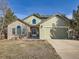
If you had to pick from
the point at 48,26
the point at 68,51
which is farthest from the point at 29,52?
the point at 48,26

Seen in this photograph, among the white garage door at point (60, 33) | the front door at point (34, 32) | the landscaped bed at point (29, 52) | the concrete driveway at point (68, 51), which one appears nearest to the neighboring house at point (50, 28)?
the white garage door at point (60, 33)

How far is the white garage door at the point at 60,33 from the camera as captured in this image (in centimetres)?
3850

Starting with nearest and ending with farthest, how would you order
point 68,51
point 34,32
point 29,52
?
point 29,52 → point 68,51 → point 34,32

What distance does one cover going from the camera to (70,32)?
38250mm

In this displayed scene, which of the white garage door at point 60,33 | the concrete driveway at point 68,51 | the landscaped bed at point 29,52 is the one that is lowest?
the concrete driveway at point 68,51

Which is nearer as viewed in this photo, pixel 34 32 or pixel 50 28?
pixel 50 28

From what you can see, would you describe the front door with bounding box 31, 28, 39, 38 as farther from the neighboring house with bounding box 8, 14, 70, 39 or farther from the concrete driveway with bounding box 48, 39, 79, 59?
the concrete driveway with bounding box 48, 39, 79, 59

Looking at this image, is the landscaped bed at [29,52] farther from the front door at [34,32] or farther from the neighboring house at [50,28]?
the front door at [34,32]

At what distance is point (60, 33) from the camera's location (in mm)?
38719

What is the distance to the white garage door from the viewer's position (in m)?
38.5

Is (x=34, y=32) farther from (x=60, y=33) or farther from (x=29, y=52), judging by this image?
(x=29, y=52)

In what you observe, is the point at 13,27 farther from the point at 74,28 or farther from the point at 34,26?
the point at 74,28

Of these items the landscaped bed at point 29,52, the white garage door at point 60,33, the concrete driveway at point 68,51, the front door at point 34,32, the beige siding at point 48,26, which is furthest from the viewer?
the front door at point 34,32

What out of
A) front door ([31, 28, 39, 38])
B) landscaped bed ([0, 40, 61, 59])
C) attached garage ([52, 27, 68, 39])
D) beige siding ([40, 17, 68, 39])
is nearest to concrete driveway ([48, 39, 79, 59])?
landscaped bed ([0, 40, 61, 59])
